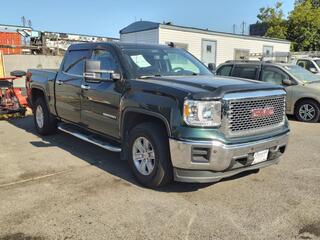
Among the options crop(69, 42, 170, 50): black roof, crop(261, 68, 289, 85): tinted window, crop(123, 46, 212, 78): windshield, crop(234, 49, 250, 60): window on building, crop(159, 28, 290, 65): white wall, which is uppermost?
crop(159, 28, 290, 65): white wall

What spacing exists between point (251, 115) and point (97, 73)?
233 cm

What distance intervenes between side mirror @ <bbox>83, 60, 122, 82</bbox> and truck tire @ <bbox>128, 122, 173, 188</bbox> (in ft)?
2.85

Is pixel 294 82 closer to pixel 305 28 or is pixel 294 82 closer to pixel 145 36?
pixel 145 36

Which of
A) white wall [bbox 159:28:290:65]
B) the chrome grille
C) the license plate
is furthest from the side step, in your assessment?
white wall [bbox 159:28:290:65]

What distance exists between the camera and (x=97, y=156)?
6422 mm

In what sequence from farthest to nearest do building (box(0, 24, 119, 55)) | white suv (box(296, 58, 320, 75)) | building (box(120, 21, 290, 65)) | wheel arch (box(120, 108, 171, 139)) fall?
building (box(0, 24, 119, 55)) → building (box(120, 21, 290, 65)) → white suv (box(296, 58, 320, 75)) → wheel arch (box(120, 108, 171, 139))

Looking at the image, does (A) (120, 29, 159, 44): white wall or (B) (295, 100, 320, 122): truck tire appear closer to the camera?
(B) (295, 100, 320, 122): truck tire

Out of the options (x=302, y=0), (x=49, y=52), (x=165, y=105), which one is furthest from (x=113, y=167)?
(x=302, y=0)

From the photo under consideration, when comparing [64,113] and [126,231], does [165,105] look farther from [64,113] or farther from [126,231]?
[64,113]

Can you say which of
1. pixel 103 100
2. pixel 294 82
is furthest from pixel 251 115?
pixel 294 82

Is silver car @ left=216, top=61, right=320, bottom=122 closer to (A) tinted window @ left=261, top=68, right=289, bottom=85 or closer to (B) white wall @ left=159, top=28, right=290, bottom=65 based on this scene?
A: (A) tinted window @ left=261, top=68, right=289, bottom=85

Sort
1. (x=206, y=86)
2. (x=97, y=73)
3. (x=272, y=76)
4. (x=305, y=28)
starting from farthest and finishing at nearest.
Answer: (x=305, y=28), (x=272, y=76), (x=97, y=73), (x=206, y=86)

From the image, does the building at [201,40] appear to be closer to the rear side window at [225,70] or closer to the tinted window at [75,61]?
the rear side window at [225,70]

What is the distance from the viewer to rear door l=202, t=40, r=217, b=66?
2364 cm
